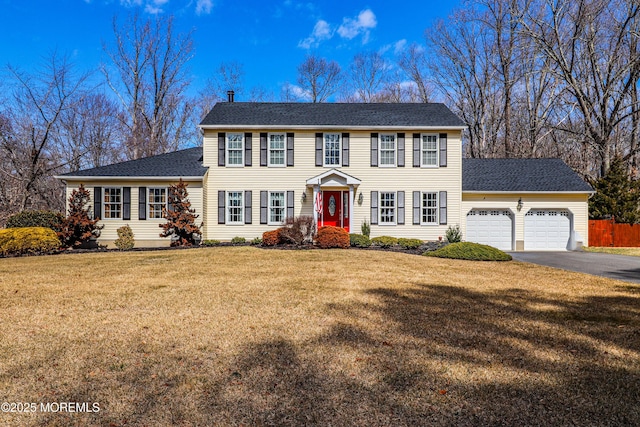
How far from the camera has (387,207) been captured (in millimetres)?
17766

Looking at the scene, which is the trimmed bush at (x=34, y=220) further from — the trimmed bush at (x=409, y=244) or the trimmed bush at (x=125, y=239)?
the trimmed bush at (x=409, y=244)

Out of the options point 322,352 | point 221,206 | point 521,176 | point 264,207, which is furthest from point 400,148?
point 322,352

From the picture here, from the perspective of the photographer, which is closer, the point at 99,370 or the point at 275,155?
the point at 99,370

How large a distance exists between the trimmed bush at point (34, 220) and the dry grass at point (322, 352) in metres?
9.32

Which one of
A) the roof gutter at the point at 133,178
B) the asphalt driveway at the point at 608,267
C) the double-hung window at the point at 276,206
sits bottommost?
the asphalt driveway at the point at 608,267

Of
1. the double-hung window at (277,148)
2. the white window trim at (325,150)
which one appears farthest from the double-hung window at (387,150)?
the double-hung window at (277,148)

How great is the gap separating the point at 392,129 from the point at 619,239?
1324cm

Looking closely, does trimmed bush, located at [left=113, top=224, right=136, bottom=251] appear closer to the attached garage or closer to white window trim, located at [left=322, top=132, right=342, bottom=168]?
white window trim, located at [left=322, top=132, right=342, bottom=168]

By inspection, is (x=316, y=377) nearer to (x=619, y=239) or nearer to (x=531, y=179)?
(x=531, y=179)

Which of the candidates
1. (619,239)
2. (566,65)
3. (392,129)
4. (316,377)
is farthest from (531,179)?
(316,377)

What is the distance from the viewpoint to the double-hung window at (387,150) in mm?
17891

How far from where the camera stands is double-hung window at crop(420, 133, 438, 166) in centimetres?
1783

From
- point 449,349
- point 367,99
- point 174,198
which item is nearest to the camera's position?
point 449,349

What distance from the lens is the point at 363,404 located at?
285cm
